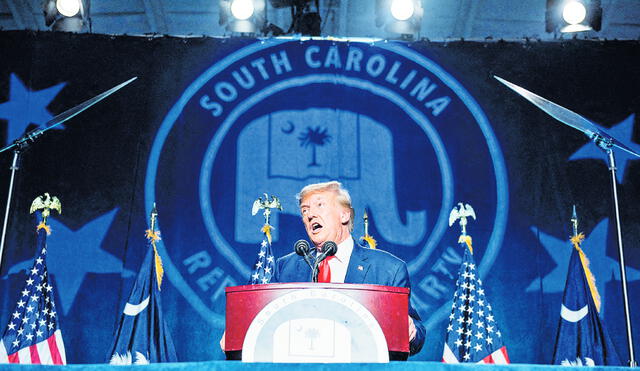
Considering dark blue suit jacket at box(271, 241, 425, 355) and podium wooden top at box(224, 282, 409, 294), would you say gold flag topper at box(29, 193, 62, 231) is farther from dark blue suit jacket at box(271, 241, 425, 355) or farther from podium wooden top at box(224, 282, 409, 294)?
podium wooden top at box(224, 282, 409, 294)

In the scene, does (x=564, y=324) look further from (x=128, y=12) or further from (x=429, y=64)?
(x=128, y=12)

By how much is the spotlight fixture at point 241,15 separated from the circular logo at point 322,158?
14cm

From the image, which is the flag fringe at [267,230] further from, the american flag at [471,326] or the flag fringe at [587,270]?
the flag fringe at [587,270]

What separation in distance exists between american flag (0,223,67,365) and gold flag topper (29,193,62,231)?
0.79ft

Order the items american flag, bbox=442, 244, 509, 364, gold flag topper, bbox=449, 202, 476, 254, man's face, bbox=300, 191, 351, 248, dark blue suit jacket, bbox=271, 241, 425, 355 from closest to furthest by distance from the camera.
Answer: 1. dark blue suit jacket, bbox=271, 241, 425, 355
2. man's face, bbox=300, 191, 351, 248
3. american flag, bbox=442, 244, 509, 364
4. gold flag topper, bbox=449, 202, 476, 254

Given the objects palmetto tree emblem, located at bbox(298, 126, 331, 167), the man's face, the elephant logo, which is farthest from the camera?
palmetto tree emblem, located at bbox(298, 126, 331, 167)

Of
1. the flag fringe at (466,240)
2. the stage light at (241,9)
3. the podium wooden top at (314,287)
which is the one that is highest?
the stage light at (241,9)

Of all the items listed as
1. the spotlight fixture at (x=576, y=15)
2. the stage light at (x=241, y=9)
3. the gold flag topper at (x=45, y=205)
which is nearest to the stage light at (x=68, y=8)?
the stage light at (x=241, y=9)

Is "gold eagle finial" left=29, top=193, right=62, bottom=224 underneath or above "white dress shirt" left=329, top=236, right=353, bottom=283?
above

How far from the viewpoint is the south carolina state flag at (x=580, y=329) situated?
3.84 metres

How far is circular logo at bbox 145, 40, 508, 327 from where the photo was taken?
13.8 feet

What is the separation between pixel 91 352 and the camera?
13.1 ft

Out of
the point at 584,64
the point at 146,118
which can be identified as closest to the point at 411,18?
the point at 584,64

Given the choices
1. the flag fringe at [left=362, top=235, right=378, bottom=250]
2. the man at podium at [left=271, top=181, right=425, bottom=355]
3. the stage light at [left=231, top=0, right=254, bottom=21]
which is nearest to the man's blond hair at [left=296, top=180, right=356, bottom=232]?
the man at podium at [left=271, top=181, right=425, bottom=355]
